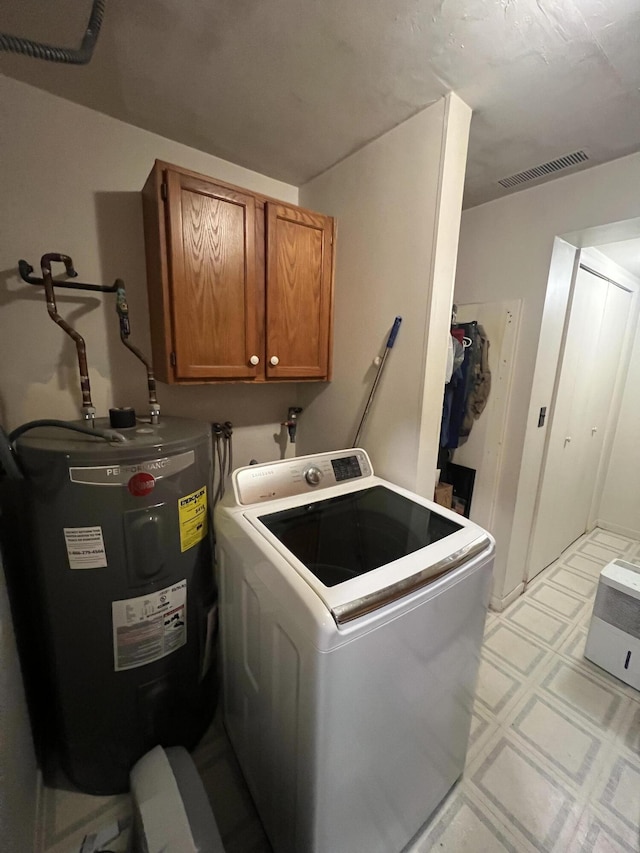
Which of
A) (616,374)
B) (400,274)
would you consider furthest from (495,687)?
(616,374)

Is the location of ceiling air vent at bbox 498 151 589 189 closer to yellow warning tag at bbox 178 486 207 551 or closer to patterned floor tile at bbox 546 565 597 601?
yellow warning tag at bbox 178 486 207 551

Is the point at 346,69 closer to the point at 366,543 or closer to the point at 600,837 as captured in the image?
the point at 366,543

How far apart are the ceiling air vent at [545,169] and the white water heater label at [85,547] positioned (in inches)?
91.0

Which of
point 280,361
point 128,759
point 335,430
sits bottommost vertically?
point 128,759

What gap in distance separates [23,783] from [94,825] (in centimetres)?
32

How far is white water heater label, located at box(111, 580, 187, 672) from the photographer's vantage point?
3.41 ft

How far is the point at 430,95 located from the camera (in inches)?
44.1

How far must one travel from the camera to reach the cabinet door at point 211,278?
3.97ft

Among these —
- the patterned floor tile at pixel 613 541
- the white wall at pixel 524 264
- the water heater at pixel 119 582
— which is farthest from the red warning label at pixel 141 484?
the patterned floor tile at pixel 613 541

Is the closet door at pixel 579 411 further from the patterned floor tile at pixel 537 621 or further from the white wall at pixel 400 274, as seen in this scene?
the white wall at pixel 400 274

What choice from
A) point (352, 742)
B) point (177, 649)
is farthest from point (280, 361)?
point (352, 742)

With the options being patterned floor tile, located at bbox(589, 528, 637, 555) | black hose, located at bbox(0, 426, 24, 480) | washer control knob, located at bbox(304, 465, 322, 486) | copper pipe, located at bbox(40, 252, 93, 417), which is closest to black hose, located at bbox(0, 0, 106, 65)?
copper pipe, located at bbox(40, 252, 93, 417)

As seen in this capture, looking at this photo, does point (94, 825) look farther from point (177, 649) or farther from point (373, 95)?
point (373, 95)

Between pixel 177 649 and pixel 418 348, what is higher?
pixel 418 348
